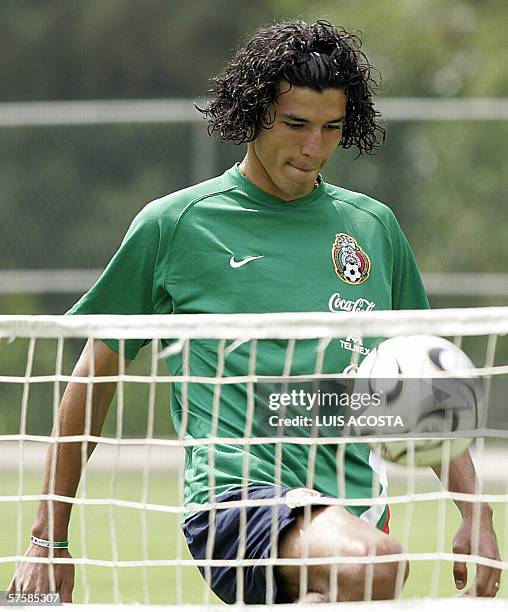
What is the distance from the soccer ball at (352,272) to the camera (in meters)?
4.35

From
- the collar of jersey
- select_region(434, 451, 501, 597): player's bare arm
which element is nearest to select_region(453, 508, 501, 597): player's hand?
select_region(434, 451, 501, 597): player's bare arm

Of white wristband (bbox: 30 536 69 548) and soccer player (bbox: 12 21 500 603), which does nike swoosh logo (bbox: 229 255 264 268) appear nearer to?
soccer player (bbox: 12 21 500 603)

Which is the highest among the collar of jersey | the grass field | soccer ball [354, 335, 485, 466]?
the collar of jersey

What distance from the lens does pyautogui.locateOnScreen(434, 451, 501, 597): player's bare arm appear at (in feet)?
13.3

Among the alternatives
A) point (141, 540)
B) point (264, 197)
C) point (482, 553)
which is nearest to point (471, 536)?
point (482, 553)

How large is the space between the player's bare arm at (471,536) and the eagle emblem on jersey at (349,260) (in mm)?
634

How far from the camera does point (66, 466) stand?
13.8 ft

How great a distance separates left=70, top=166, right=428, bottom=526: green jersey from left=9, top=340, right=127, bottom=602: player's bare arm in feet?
0.32

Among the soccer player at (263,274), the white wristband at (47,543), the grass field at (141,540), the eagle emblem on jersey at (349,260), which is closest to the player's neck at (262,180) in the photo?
the soccer player at (263,274)

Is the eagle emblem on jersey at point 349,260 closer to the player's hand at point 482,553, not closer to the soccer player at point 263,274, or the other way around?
the soccer player at point 263,274

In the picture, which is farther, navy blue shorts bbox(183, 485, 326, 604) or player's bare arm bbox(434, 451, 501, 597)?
player's bare arm bbox(434, 451, 501, 597)

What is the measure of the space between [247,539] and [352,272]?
3.11ft

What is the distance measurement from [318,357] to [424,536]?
4535 mm

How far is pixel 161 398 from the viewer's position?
12.2 m
